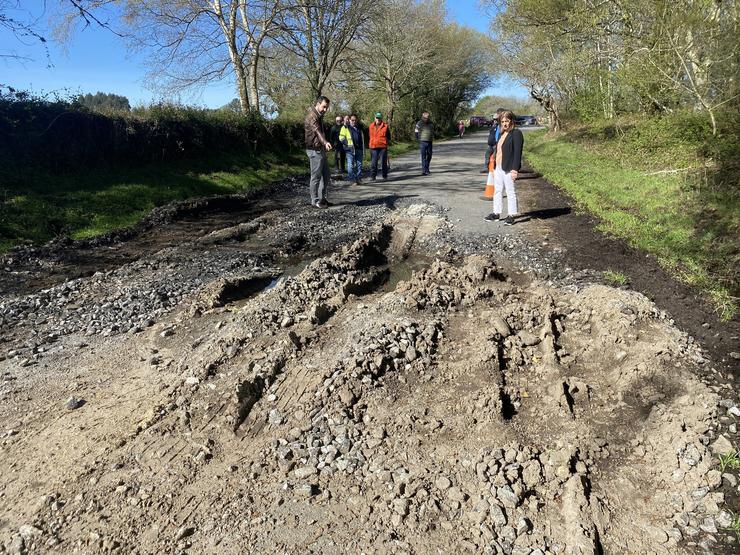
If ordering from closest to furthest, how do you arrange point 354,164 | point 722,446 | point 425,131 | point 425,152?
point 722,446
point 425,131
point 354,164
point 425,152

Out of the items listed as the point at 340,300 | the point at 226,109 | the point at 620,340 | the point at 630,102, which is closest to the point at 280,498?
the point at 340,300

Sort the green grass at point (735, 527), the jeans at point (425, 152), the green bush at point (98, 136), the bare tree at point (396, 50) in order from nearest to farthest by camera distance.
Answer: the green grass at point (735, 527)
the green bush at point (98, 136)
the jeans at point (425, 152)
the bare tree at point (396, 50)

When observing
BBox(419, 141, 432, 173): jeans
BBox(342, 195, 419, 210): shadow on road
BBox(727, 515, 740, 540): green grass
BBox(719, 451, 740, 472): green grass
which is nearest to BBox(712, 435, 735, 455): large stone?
BBox(719, 451, 740, 472): green grass

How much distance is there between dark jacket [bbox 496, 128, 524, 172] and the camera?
27.1 feet

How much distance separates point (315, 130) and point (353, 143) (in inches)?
167

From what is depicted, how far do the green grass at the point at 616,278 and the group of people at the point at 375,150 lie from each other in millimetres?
2747

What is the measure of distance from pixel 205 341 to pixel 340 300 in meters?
1.56

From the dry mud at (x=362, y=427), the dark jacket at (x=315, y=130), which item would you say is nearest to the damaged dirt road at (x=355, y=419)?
the dry mud at (x=362, y=427)

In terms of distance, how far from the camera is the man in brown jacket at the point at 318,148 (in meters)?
9.88

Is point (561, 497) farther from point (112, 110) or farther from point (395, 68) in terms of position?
point (395, 68)

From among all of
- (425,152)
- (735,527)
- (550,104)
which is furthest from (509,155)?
(550,104)

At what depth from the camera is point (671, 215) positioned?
28.1ft

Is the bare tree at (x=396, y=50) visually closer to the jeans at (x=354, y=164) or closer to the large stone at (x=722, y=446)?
the jeans at (x=354, y=164)

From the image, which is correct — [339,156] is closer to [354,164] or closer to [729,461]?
[354,164]
